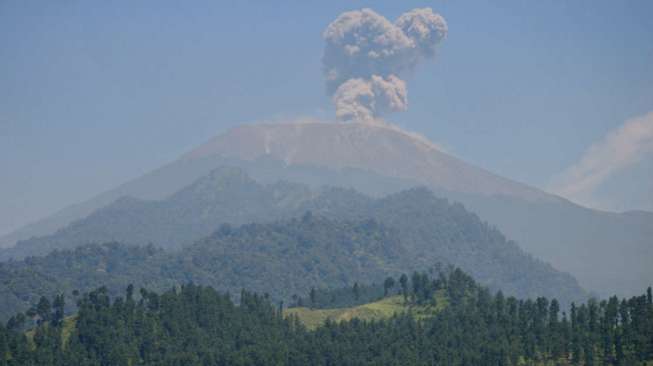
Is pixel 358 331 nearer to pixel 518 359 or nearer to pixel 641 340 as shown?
pixel 518 359

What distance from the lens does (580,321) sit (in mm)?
189750

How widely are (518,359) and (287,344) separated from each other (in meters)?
38.0

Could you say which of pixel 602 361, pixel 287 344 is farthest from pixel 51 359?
pixel 602 361

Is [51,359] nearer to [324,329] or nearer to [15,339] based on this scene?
[15,339]

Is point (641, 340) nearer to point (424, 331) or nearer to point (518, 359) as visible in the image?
point (518, 359)

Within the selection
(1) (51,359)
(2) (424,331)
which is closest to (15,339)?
(1) (51,359)

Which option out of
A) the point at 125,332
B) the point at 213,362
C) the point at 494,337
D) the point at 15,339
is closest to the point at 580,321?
the point at 494,337

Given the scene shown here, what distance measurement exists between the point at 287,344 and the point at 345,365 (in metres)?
15.1

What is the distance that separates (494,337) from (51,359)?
68.4 m

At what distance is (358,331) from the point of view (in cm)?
19812

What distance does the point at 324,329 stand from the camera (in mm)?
199750

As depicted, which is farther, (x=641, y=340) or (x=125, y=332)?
(x=125, y=332)

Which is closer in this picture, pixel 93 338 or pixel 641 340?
pixel 641 340

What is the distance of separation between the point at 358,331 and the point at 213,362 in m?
27.2
